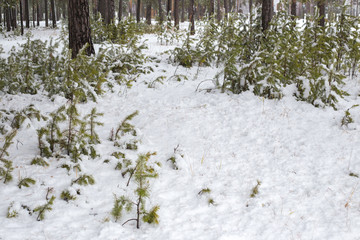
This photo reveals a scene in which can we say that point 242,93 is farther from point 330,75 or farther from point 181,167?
point 181,167

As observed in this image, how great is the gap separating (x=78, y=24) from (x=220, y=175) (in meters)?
5.20

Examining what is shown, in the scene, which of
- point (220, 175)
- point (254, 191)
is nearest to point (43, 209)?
point (220, 175)

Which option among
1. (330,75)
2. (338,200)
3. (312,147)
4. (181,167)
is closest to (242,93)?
(330,75)

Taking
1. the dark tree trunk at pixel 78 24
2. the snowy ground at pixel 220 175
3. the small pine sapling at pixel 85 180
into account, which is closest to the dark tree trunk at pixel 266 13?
the snowy ground at pixel 220 175

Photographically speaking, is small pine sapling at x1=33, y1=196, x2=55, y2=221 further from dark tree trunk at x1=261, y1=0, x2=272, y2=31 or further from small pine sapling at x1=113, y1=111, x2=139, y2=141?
dark tree trunk at x1=261, y1=0, x2=272, y2=31

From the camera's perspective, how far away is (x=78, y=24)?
6.79 metres

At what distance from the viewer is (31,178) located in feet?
10.8

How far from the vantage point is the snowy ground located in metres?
2.71

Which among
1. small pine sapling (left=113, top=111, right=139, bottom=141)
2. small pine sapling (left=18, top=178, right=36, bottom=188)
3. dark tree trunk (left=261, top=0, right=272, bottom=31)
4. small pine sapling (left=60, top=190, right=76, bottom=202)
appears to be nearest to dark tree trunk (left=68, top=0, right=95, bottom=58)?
small pine sapling (left=113, top=111, right=139, bottom=141)

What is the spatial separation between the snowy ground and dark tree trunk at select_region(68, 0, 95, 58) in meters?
1.90

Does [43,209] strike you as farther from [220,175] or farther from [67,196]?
[220,175]

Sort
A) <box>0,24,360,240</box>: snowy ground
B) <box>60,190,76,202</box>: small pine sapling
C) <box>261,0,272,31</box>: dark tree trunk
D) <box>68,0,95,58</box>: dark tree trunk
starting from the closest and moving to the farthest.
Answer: <box>0,24,360,240</box>: snowy ground
<box>60,190,76,202</box>: small pine sapling
<box>68,0,95,58</box>: dark tree trunk
<box>261,0,272,31</box>: dark tree trunk

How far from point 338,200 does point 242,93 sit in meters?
2.85

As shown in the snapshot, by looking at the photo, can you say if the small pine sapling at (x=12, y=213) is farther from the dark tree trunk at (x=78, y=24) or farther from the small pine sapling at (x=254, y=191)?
the dark tree trunk at (x=78, y=24)
